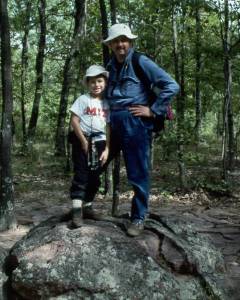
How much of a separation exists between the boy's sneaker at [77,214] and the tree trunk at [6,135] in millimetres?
3440

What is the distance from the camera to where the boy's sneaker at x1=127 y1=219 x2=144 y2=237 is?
192 inches

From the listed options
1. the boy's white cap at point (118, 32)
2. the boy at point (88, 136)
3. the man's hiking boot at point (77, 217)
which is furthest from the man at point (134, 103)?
the man's hiking boot at point (77, 217)

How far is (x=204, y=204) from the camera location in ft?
34.4

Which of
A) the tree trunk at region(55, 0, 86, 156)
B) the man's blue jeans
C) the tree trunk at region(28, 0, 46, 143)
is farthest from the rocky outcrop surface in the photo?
the tree trunk at region(28, 0, 46, 143)

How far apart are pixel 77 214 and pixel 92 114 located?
3.54ft

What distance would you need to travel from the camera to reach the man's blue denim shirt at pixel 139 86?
4.53m

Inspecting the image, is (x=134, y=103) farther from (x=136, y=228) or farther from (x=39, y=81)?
(x=39, y=81)

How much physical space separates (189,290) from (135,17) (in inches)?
385

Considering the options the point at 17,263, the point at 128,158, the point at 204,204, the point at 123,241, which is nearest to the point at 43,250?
the point at 17,263

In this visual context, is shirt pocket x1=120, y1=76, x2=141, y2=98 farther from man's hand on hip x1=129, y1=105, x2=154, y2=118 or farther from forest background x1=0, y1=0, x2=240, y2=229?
forest background x1=0, y1=0, x2=240, y2=229

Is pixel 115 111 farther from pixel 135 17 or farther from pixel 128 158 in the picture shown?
pixel 135 17

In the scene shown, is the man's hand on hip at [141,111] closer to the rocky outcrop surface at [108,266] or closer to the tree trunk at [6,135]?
the rocky outcrop surface at [108,266]

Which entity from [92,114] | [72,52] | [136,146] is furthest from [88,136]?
[72,52]

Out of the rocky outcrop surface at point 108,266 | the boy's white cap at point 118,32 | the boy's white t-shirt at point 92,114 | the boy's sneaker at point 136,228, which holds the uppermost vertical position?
the boy's white cap at point 118,32
